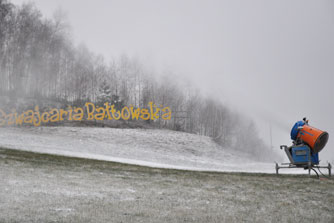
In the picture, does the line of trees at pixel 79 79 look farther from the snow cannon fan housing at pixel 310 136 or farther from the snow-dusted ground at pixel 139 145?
the snow cannon fan housing at pixel 310 136

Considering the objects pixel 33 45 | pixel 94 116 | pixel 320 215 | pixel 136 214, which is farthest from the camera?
pixel 33 45

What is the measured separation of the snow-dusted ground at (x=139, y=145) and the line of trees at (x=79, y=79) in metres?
12.1

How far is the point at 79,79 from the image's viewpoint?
58.2 meters

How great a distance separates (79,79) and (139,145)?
2362 centimetres

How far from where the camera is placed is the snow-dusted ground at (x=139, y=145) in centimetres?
3294

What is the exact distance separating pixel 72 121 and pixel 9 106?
917 centimetres

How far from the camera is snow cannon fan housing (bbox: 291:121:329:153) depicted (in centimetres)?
1543

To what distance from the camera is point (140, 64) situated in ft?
201

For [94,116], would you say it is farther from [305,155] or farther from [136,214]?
[136,214]

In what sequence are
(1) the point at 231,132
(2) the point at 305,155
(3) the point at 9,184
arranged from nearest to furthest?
(3) the point at 9,184, (2) the point at 305,155, (1) the point at 231,132

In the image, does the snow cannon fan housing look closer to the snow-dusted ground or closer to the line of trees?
the snow-dusted ground

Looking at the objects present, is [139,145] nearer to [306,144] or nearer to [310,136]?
[306,144]

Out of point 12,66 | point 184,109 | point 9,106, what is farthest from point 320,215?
point 184,109

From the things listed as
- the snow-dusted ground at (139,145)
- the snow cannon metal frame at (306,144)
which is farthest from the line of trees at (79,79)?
the snow cannon metal frame at (306,144)
